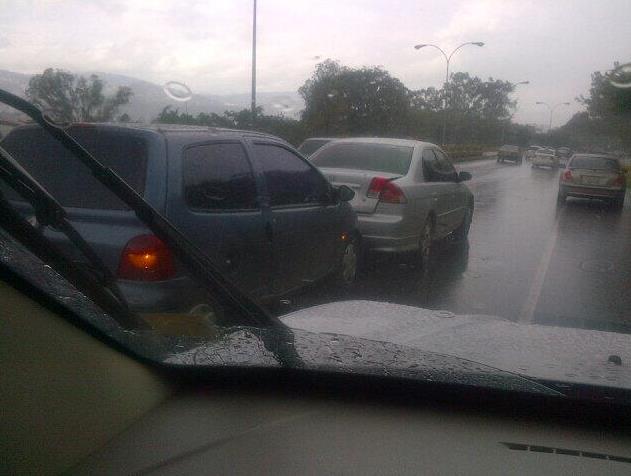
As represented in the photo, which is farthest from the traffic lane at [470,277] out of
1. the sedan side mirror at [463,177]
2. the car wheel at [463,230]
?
the sedan side mirror at [463,177]

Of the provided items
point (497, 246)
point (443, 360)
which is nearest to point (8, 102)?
point (443, 360)

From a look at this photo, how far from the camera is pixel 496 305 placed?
326 inches

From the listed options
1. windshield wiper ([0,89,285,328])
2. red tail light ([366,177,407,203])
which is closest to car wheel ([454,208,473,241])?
red tail light ([366,177,407,203])

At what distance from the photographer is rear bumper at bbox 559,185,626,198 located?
2381 centimetres

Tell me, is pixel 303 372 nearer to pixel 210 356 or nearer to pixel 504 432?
pixel 210 356

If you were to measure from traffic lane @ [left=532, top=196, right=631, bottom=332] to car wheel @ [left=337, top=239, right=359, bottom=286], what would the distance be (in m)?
1.90

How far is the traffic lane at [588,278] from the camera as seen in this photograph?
7848 millimetres

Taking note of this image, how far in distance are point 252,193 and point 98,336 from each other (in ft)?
11.3

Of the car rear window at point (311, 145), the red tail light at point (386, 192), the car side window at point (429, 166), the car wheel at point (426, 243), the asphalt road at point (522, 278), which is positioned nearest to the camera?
the asphalt road at point (522, 278)

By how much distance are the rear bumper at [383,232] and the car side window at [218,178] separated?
154 inches

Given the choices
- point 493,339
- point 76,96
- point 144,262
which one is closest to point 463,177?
point 76,96

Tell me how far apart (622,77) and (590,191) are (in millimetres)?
7361

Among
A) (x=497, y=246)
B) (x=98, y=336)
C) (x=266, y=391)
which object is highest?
(x=98, y=336)

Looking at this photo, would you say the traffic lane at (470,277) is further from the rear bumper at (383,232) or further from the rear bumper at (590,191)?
the rear bumper at (590,191)
